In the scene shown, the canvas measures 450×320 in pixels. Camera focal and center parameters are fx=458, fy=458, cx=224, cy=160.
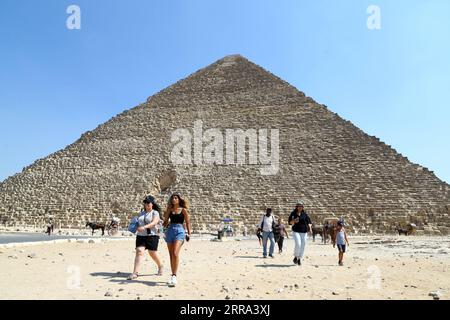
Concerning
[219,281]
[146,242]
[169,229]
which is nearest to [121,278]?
[146,242]

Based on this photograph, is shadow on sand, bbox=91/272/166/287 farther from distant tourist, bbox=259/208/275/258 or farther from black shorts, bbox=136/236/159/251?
distant tourist, bbox=259/208/275/258

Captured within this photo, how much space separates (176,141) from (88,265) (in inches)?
1419

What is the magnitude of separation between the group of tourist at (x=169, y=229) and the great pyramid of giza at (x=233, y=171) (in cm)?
2631

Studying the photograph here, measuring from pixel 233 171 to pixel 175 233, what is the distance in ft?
104

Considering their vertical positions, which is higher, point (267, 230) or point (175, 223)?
point (175, 223)

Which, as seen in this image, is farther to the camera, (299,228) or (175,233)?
(299,228)

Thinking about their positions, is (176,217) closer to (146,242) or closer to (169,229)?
(169,229)

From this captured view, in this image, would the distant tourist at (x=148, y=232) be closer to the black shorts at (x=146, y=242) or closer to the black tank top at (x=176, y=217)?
the black shorts at (x=146, y=242)

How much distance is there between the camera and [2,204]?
137 ft

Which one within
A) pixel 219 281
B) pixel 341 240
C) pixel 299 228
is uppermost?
pixel 299 228

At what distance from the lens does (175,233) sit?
20.5 feet

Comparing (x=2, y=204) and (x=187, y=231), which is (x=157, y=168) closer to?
(x=2, y=204)

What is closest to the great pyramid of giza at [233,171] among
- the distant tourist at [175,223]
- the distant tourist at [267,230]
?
the distant tourist at [267,230]
